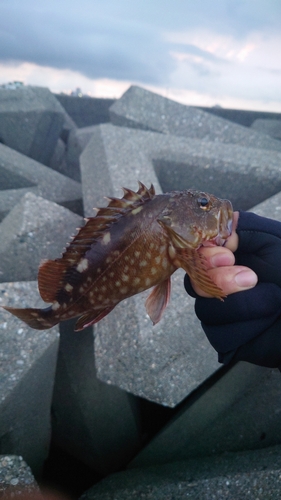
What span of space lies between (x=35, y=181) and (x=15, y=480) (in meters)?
3.28

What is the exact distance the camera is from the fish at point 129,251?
139 cm

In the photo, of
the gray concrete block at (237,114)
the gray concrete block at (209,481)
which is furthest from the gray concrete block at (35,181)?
the gray concrete block at (237,114)

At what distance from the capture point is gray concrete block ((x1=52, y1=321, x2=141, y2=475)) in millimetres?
2836

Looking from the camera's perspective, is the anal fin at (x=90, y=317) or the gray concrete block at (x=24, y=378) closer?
the anal fin at (x=90, y=317)

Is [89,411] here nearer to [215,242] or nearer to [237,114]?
[215,242]

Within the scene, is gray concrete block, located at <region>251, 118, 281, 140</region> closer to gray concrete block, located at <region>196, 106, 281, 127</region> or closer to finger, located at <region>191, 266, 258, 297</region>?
gray concrete block, located at <region>196, 106, 281, 127</region>

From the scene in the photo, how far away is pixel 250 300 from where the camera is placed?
1608 millimetres

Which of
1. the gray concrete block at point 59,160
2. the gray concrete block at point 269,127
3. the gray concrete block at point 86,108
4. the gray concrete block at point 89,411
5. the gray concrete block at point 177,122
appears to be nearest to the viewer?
the gray concrete block at point 89,411

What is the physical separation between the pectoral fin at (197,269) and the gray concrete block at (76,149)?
4937 millimetres

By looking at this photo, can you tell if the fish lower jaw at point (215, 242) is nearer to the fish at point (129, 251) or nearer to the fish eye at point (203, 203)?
the fish at point (129, 251)

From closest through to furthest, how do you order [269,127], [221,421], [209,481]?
[209,481], [221,421], [269,127]

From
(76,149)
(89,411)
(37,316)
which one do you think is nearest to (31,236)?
(89,411)

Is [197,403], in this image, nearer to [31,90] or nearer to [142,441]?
[142,441]

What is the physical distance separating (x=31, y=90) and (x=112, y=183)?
3.71 meters
